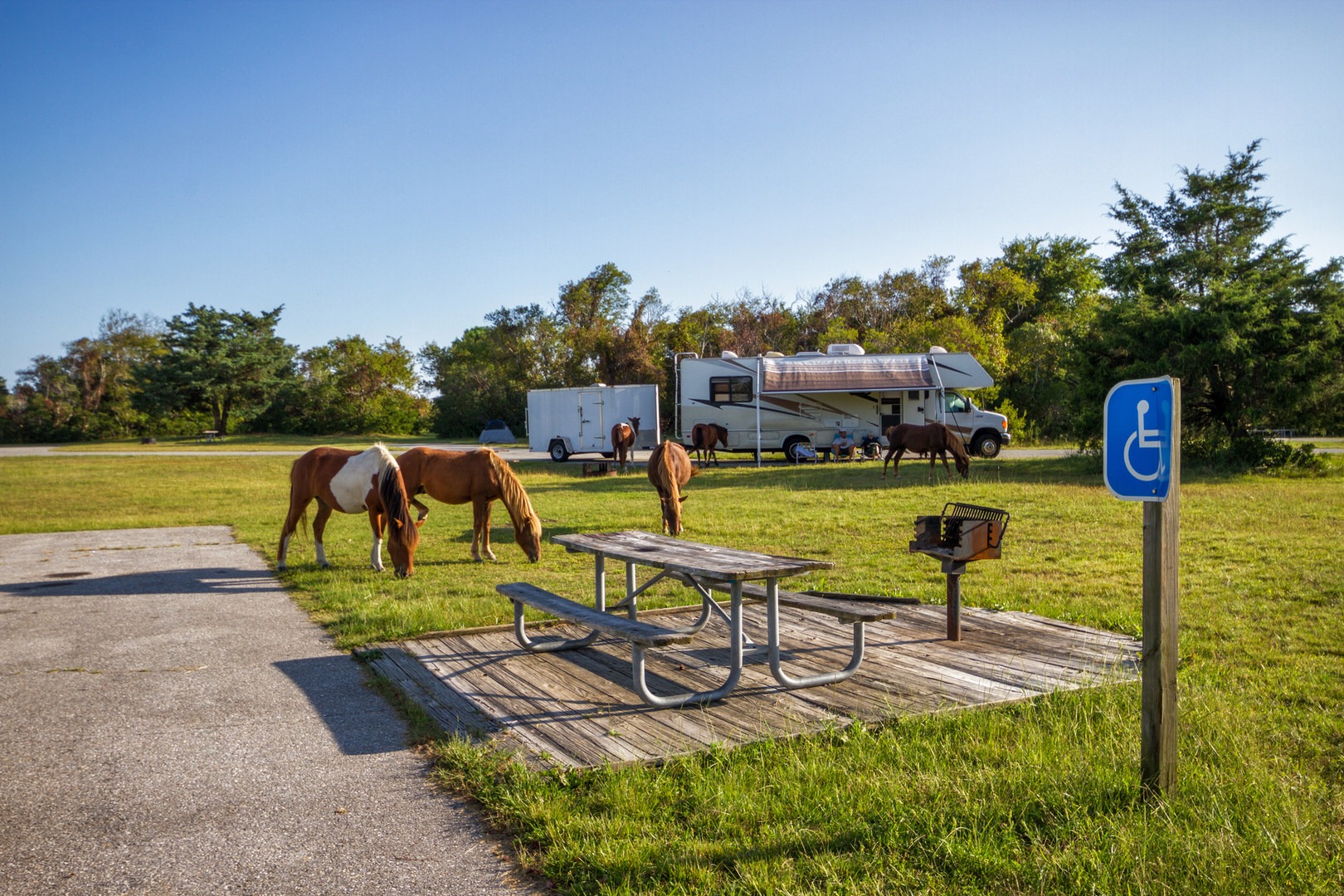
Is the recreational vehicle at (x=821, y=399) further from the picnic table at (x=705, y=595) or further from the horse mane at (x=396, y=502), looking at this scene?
the picnic table at (x=705, y=595)

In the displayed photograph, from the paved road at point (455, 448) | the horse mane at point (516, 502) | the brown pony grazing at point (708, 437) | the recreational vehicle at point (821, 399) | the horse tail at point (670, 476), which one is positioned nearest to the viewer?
the horse mane at point (516, 502)

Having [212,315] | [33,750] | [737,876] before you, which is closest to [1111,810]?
[737,876]

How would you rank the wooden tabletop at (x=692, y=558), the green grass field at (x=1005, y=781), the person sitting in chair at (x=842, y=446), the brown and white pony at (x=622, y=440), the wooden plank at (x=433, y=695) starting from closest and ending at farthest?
1. the green grass field at (x=1005, y=781)
2. the wooden plank at (x=433, y=695)
3. the wooden tabletop at (x=692, y=558)
4. the brown and white pony at (x=622, y=440)
5. the person sitting in chair at (x=842, y=446)

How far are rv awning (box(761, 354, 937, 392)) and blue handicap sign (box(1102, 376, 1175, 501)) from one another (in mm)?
20611

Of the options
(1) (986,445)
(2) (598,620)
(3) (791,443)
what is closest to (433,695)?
(2) (598,620)

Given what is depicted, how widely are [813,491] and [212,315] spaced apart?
4988 cm

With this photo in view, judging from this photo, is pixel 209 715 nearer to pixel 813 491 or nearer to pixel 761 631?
pixel 761 631

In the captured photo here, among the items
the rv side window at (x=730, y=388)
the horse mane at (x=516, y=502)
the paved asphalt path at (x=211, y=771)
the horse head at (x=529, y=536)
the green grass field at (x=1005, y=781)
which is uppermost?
the rv side window at (x=730, y=388)

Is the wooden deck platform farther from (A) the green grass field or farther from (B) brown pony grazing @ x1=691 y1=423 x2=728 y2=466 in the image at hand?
(B) brown pony grazing @ x1=691 y1=423 x2=728 y2=466

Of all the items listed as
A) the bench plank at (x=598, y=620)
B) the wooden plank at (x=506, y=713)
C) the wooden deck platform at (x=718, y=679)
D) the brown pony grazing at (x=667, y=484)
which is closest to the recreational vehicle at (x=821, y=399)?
the brown pony grazing at (x=667, y=484)

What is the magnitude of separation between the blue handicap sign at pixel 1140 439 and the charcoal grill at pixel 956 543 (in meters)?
2.45

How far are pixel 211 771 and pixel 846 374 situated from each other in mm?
21310

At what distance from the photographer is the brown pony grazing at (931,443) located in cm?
1781

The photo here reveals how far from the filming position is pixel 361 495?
31.1 feet
